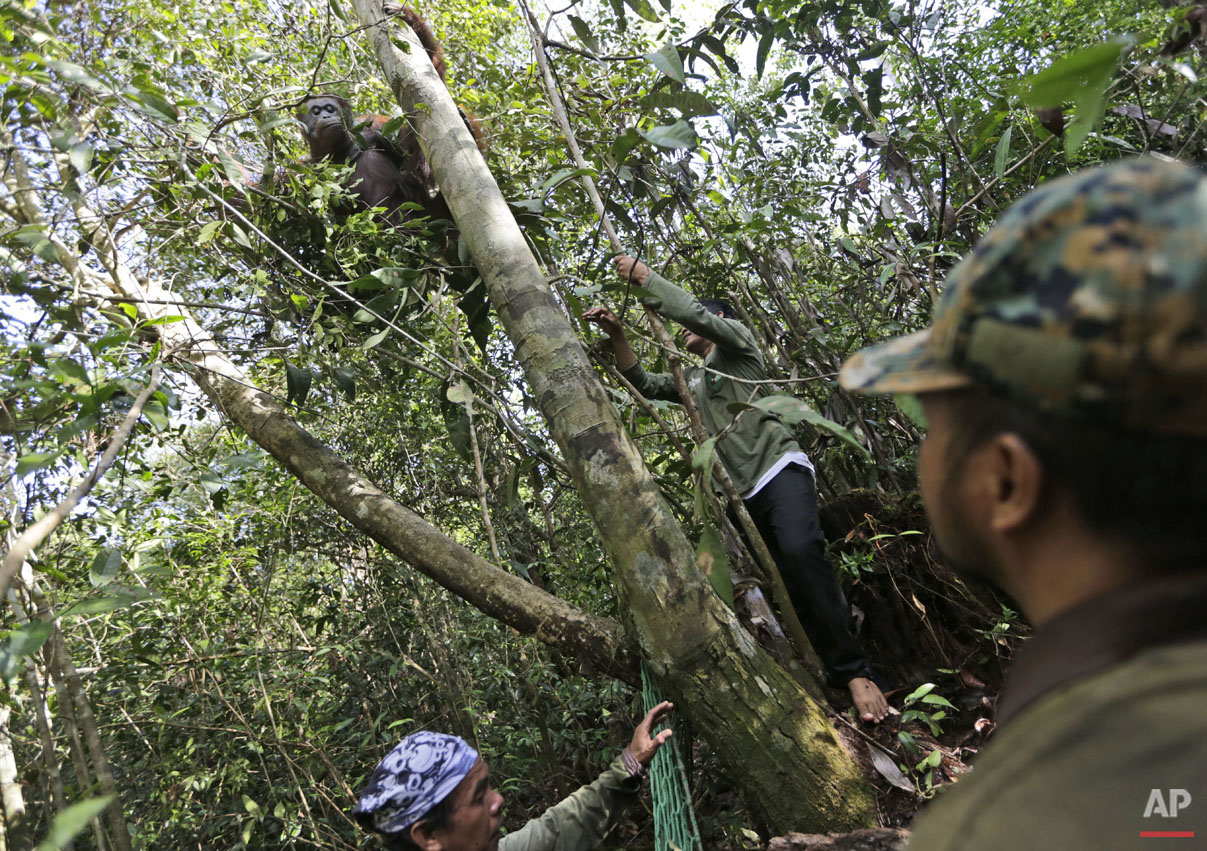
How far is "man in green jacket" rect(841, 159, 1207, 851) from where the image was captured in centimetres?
54

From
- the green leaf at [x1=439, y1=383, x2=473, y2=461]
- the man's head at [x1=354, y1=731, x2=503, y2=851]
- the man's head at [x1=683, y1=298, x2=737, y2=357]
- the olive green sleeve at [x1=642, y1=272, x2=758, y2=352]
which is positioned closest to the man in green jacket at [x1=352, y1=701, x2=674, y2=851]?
the man's head at [x1=354, y1=731, x2=503, y2=851]

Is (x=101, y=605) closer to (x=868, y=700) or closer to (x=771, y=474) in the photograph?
(x=868, y=700)

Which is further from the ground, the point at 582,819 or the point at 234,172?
the point at 234,172

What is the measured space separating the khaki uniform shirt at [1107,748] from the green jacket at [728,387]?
6.57ft

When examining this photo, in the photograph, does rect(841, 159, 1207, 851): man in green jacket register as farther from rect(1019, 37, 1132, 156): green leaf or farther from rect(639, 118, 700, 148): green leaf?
rect(639, 118, 700, 148): green leaf

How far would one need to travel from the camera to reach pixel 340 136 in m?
3.32

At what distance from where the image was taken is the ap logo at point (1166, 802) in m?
0.52

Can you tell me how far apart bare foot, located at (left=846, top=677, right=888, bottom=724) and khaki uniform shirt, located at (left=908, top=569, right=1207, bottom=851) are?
1.76m

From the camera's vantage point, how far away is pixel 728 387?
10.1 feet

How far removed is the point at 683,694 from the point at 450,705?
179 centimetres

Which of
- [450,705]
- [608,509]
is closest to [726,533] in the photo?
[608,509]

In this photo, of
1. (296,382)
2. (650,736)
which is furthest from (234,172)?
(650,736)

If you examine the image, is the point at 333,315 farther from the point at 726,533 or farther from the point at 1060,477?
the point at 1060,477

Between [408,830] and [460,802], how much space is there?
0.47 ft
